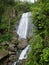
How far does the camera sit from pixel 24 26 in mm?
25516

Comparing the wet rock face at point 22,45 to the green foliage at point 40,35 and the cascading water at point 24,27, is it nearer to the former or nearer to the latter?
the cascading water at point 24,27

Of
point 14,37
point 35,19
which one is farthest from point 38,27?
point 14,37

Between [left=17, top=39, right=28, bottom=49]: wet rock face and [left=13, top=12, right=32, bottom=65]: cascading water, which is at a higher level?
[left=13, top=12, right=32, bottom=65]: cascading water

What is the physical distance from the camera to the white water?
2427cm

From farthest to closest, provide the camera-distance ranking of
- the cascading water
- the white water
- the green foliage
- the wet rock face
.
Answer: the white water → the cascading water → the wet rock face → the green foliage

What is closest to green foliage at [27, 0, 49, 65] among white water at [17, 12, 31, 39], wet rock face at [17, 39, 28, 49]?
wet rock face at [17, 39, 28, 49]

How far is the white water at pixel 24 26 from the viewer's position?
24269mm

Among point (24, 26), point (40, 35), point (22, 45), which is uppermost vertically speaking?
point (24, 26)

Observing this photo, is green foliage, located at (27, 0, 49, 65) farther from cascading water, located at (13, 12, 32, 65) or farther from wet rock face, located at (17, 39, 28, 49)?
cascading water, located at (13, 12, 32, 65)

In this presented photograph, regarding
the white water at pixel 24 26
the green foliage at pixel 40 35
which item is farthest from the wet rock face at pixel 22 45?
the green foliage at pixel 40 35

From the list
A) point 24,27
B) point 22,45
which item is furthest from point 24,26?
point 22,45

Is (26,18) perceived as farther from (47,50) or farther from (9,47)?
(47,50)

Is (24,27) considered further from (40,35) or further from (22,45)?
(40,35)

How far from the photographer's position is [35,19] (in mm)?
10977
